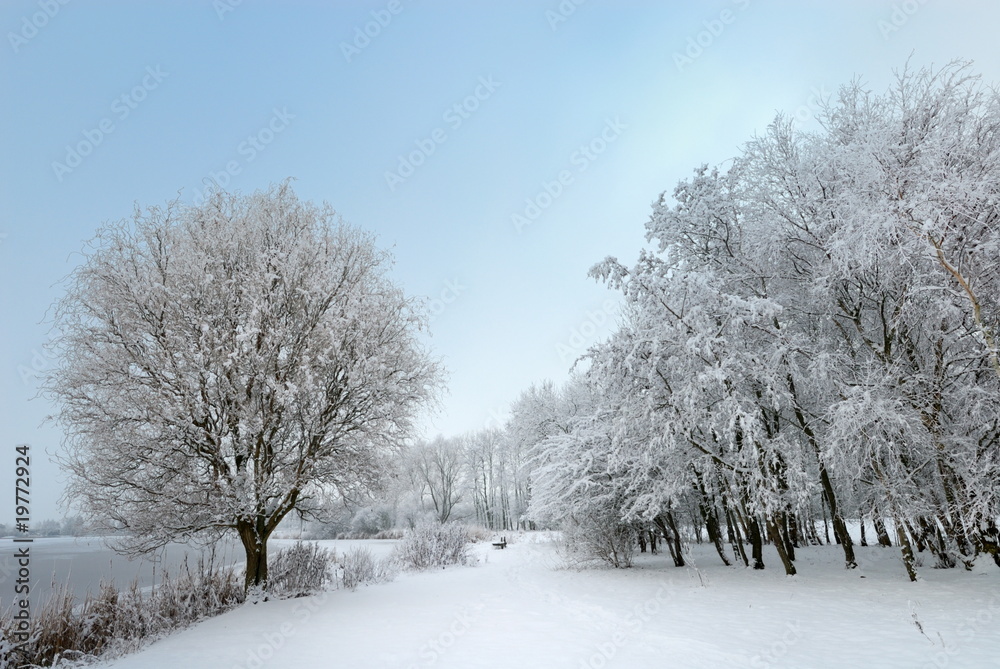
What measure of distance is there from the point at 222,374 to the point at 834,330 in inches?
592

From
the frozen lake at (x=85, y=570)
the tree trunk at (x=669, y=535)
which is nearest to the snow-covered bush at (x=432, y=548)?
the frozen lake at (x=85, y=570)

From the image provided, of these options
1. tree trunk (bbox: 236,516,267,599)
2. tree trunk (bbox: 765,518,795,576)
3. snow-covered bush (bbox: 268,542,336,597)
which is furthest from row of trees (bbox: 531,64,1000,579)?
tree trunk (bbox: 236,516,267,599)

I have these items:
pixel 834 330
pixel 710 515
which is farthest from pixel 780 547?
pixel 834 330

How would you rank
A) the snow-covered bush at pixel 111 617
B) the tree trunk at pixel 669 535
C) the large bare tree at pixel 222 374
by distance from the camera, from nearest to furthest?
the snow-covered bush at pixel 111 617
the large bare tree at pixel 222 374
the tree trunk at pixel 669 535

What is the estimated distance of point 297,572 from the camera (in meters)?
11.8

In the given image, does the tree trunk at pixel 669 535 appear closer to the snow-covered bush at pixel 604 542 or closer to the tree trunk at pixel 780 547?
the snow-covered bush at pixel 604 542

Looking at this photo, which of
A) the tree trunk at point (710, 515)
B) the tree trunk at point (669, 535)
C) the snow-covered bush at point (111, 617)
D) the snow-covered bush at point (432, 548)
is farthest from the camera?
the snow-covered bush at point (432, 548)

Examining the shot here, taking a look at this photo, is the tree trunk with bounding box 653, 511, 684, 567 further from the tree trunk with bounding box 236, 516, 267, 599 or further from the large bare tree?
the tree trunk with bounding box 236, 516, 267, 599

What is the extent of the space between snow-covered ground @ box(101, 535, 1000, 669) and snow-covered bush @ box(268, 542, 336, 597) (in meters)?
0.58

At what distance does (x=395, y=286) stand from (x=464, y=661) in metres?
8.74

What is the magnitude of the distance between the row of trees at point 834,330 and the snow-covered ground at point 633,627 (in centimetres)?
157

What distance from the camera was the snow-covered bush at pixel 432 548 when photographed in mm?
18359

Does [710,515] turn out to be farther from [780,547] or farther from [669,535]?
[780,547]

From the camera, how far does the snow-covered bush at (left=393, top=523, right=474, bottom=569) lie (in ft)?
60.2
